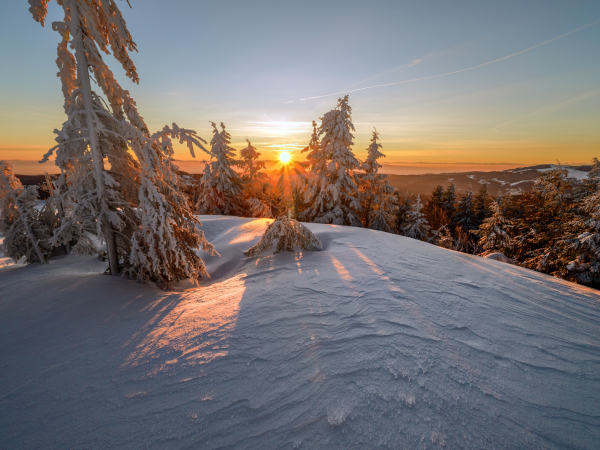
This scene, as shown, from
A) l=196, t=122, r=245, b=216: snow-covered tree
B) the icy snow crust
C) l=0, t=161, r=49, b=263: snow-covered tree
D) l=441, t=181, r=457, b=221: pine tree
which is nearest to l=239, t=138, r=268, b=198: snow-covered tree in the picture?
l=196, t=122, r=245, b=216: snow-covered tree

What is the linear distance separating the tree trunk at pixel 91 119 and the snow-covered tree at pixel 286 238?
3.40 meters

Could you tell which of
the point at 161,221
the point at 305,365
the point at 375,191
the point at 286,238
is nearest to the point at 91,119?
the point at 161,221

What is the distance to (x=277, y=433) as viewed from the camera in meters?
1.89

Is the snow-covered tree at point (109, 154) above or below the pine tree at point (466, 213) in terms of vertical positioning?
above

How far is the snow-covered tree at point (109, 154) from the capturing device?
15.1ft

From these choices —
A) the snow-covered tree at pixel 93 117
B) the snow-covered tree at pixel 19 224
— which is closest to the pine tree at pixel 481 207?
the snow-covered tree at pixel 93 117

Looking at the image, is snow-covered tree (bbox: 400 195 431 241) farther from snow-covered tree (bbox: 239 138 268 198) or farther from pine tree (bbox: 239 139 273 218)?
snow-covered tree (bbox: 239 138 268 198)

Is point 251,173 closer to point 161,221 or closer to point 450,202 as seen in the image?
point 161,221

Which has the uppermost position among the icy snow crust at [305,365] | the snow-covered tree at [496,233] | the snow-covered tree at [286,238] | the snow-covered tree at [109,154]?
the snow-covered tree at [109,154]

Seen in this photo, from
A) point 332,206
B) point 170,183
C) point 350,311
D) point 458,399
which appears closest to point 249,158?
point 332,206

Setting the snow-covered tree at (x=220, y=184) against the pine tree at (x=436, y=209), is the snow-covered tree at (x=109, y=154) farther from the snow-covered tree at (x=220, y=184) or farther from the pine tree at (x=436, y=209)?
the pine tree at (x=436, y=209)

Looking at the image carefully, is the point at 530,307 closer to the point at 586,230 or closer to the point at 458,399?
the point at 458,399

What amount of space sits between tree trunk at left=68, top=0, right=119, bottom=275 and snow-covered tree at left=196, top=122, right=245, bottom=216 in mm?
16291

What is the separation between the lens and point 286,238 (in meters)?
6.60
